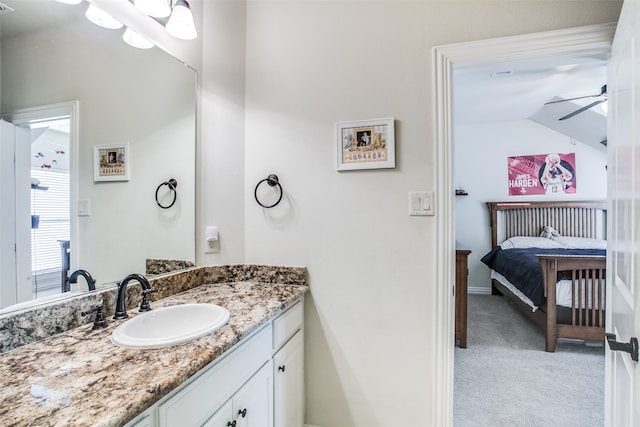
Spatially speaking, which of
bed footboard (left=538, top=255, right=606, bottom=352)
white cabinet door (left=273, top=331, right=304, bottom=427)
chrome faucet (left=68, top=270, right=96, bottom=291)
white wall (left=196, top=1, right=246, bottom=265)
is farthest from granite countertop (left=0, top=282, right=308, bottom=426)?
bed footboard (left=538, top=255, right=606, bottom=352)

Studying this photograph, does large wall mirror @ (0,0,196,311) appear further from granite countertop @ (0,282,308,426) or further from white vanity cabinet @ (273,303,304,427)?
white vanity cabinet @ (273,303,304,427)

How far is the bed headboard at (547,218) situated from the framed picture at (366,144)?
3703 millimetres

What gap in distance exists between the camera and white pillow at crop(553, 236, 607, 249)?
144 inches

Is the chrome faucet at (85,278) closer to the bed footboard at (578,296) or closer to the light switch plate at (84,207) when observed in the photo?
the light switch plate at (84,207)

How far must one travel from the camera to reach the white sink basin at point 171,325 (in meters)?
0.88

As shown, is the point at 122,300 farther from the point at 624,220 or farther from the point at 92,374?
the point at 624,220

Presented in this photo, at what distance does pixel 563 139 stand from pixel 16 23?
18.6ft

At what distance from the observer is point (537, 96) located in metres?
3.48

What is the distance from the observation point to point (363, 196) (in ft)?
5.07

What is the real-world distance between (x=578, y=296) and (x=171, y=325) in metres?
3.19

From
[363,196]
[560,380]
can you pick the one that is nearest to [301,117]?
[363,196]

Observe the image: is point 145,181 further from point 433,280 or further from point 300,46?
point 433,280

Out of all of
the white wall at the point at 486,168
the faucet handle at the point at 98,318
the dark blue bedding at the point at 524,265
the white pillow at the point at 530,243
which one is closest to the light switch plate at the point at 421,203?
the faucet handle at the point at 98,318

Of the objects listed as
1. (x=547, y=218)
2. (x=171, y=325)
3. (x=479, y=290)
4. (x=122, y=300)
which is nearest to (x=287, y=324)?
(x=171, y=325)
